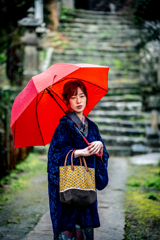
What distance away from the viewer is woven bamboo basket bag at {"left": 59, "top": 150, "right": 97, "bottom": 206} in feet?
6.26

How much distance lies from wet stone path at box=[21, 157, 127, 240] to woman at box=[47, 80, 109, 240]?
2.59ft

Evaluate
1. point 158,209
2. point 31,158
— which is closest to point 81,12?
point 31,158

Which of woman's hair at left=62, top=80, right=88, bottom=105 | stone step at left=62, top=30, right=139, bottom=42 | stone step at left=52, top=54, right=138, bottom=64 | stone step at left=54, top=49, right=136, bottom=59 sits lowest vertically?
woman's hair at left=62, top=80, right=88, bottom=105

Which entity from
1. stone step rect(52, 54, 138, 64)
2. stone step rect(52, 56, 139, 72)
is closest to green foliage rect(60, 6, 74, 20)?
stone step rect(52, 54, 138, 64)

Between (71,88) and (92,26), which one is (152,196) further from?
(92,26)

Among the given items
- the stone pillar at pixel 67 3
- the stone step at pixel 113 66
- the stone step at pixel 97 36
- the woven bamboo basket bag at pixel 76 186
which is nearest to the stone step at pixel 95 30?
the stone step at pixel 97 36

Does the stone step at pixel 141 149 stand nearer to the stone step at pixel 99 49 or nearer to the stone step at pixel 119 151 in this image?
the stone step at pixel 119 151

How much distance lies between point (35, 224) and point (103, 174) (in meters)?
1.44

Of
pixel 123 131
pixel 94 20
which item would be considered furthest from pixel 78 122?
pixel 94 20

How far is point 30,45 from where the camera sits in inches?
310

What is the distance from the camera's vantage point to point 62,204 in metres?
2.09

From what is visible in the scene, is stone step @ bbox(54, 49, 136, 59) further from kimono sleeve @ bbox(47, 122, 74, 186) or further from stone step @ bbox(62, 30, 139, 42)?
kimono sleeve @ bbox(47, 122, 74, 186)

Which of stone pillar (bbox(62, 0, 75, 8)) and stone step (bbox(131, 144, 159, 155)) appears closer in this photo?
stone step (bbox(131, 144, 159, 155))

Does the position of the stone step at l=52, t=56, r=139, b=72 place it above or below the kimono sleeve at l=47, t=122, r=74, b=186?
above
